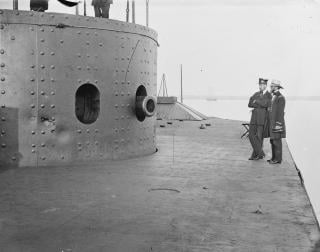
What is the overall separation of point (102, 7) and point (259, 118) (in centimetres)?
332

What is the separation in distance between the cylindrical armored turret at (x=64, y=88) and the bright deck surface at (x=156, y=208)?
0.40 meters

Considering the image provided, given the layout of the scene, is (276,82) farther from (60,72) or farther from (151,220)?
(151,220)

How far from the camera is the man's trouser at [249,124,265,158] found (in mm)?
8078

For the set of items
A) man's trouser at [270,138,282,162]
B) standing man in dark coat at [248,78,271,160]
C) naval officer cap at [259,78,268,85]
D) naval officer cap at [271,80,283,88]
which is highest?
naval officer cap at [259,78,268,85]

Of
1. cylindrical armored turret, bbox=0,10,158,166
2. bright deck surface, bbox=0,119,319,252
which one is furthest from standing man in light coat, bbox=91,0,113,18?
bright deck surface, bbox=0,119,319,252

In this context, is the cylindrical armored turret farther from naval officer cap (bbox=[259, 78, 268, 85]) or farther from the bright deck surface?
naval officer cap (bbox=[259, 78, 268, 85])

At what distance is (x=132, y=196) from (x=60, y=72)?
2.83 m

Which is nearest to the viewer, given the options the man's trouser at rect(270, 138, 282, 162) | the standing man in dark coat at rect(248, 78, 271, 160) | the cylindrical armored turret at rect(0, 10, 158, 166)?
the cylindrical armored turret at rect(0, 10, 158, 166)

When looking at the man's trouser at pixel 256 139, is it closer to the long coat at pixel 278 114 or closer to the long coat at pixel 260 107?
the long coat at pixel 260 107

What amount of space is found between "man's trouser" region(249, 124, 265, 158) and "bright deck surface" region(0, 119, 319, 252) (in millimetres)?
585

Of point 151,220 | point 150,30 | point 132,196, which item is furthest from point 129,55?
point 151,220

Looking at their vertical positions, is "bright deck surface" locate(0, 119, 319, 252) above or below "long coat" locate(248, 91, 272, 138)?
below

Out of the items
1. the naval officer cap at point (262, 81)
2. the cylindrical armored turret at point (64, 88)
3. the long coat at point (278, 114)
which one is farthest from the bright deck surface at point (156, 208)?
the naval officer cap at point (262, 81)

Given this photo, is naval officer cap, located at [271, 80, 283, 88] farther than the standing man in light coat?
→ No
